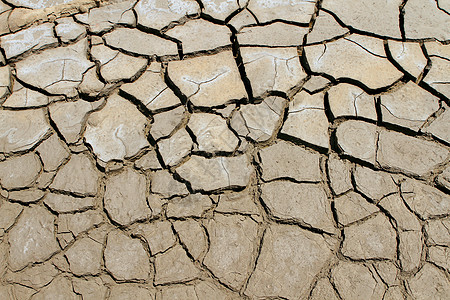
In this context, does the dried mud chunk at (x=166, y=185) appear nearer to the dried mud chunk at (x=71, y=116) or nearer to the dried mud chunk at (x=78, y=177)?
the dried mud chunk at (x=78, y=177)

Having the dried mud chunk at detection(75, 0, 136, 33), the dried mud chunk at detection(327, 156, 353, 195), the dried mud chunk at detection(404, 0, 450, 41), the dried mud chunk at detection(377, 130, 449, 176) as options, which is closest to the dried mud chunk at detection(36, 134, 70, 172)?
the dried mud chunk at detection(75, 0, 136, 33)

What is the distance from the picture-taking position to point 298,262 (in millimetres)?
2107

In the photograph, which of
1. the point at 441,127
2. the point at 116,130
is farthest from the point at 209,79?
the point at 441,127

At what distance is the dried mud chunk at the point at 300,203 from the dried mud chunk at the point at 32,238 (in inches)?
39.8

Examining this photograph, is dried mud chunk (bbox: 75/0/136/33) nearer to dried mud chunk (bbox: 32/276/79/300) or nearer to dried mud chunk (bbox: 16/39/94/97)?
dried mud chunk (bbox: 16/39/94/97)

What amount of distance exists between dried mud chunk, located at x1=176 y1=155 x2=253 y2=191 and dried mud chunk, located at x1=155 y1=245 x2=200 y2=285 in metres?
0.34

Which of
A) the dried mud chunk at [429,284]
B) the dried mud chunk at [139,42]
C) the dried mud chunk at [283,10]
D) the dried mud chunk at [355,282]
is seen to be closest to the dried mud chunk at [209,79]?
the dried mud chunk at [139,42]

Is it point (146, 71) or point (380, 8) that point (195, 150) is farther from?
point (380, 8)

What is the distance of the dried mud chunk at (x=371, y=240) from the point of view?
2.10 m

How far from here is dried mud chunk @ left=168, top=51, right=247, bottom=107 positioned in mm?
2596

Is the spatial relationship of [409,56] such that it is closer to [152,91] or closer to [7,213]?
[152,91]

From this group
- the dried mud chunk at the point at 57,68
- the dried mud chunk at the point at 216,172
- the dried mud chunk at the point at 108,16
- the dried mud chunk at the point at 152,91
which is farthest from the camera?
the dried mud chunk at the point at 108,16

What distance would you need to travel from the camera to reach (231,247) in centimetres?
214

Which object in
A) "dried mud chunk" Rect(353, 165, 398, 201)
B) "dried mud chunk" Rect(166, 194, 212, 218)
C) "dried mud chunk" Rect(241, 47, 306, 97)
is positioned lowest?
"dried mud chunk" Rect(166, 194, 212, 218)
